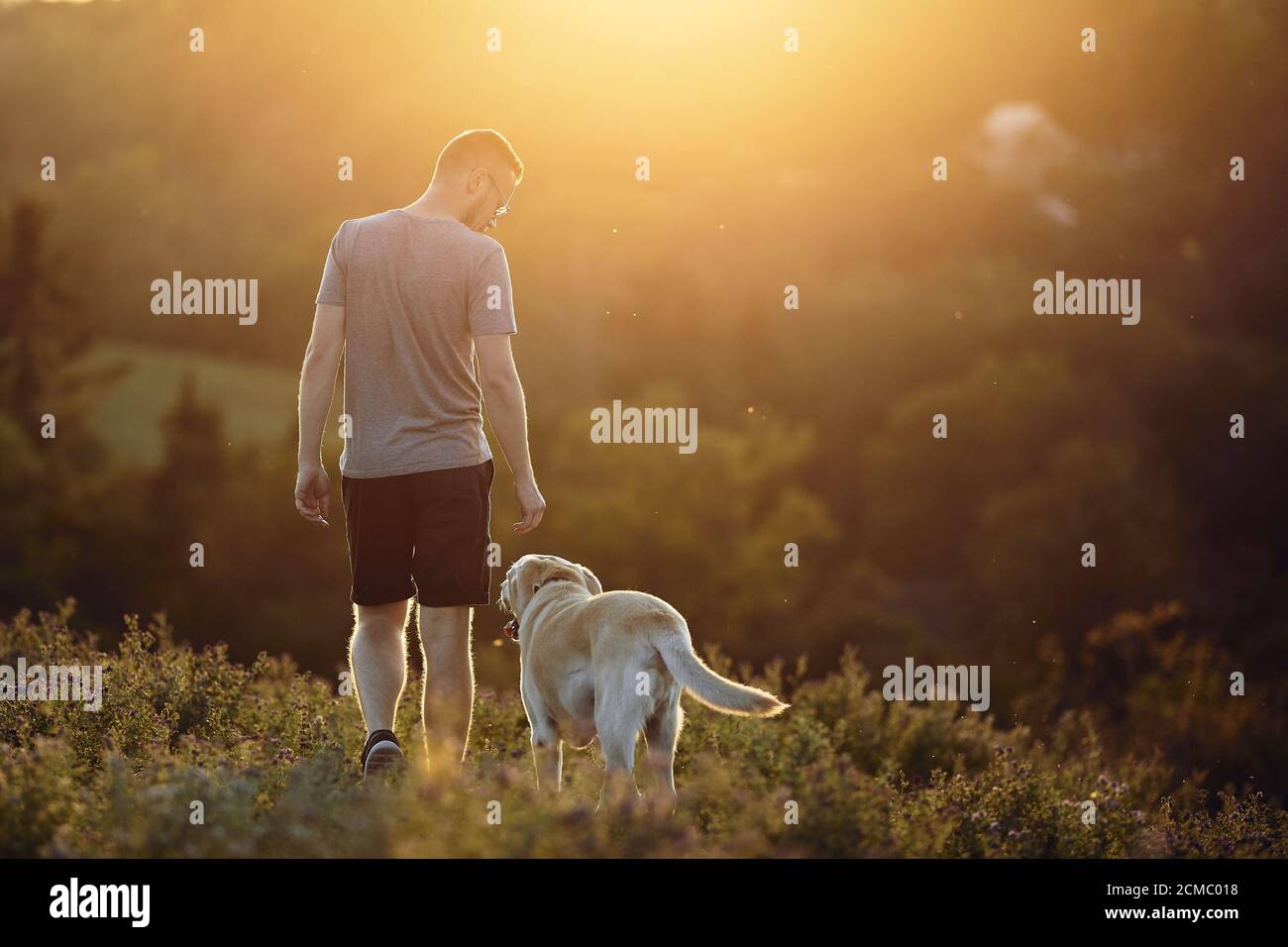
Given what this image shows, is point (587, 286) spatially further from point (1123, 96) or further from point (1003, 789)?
point (1003, 789)

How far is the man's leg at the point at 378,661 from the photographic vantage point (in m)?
4.97

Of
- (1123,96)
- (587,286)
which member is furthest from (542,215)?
(1123,96)

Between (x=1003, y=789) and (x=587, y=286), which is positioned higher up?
(x=587, y=286)

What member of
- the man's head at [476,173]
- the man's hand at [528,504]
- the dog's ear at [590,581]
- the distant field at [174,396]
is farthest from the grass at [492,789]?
the distant field at [174,396]

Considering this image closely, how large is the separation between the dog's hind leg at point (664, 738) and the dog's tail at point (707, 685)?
218mm

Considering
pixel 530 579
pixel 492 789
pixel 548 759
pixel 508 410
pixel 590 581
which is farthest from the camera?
pixel 590 581

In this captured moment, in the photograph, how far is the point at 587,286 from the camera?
3094 centimetres

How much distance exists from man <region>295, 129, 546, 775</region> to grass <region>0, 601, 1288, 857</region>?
0.49 m

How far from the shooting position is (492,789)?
4152mm

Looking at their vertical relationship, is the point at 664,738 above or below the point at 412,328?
below

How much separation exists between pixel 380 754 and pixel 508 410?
1.33 m

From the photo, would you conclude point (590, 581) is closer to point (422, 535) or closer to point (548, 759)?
point (548, 759)

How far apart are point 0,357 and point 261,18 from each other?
11.2 metres

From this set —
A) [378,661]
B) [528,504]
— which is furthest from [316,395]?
[378,661]
